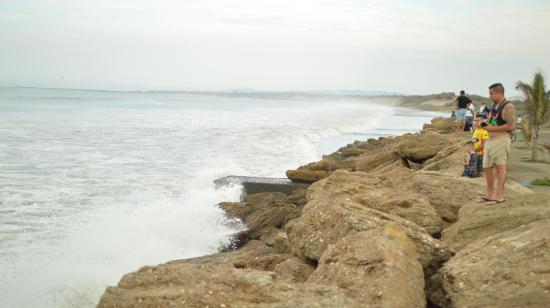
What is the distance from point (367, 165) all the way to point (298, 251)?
9.20m

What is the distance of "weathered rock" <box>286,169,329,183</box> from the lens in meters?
16.3

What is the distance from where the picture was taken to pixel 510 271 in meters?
4.35

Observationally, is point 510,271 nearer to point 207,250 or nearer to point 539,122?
point 207,250

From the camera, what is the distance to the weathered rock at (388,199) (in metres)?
6.55

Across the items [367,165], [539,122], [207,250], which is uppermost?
[539,122]

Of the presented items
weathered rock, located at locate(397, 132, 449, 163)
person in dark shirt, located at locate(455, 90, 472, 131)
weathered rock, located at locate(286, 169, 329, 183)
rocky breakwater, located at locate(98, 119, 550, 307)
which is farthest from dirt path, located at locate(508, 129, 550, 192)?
weathered rock, located at locate(286, 169, 329, 183)

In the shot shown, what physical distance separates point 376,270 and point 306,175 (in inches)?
473

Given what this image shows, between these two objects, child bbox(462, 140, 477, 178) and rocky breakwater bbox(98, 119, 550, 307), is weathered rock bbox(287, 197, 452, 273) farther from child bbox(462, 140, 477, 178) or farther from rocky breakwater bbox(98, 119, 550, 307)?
child bbox(462, 140, 477, 178)

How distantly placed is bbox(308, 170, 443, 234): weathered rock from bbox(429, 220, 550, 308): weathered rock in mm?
1438

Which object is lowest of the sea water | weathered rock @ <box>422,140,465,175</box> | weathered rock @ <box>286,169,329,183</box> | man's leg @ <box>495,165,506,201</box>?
the sea water

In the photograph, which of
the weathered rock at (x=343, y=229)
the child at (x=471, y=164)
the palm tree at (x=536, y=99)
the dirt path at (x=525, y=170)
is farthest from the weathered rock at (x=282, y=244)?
the palm tree at (x=536, y=99)

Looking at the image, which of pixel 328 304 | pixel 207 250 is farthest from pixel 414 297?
pixel 207 250

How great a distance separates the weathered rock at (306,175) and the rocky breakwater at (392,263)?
852 centimetres

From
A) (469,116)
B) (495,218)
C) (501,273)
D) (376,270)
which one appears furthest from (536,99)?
(376,270)
